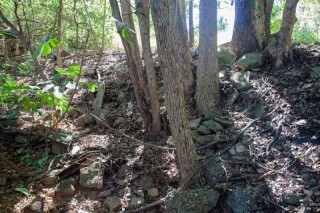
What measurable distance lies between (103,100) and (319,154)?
13.1ft

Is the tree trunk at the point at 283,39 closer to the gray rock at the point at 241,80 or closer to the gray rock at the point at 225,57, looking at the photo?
the gray rock at the point at 241,80

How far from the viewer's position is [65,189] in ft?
13.0

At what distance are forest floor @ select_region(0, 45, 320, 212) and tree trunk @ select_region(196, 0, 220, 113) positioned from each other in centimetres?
22

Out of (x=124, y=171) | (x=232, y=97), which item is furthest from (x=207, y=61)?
(x=124, y=171)

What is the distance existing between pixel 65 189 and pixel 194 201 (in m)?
1.85

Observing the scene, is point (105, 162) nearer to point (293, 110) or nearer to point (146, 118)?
point (146, 118)

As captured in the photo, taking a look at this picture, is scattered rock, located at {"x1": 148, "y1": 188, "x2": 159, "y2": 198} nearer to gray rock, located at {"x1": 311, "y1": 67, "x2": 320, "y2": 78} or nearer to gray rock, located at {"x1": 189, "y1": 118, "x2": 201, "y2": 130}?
gray rock, located at {"x1": 189, "y1": 118, "x2": 201, "y2": 130}

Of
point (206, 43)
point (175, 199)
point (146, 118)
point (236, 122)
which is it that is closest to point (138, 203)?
point (175, 199)

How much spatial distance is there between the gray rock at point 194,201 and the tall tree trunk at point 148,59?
5.22 ft

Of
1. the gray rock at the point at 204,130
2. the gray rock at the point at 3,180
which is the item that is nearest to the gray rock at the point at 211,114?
the gray rock at the point at 204,130

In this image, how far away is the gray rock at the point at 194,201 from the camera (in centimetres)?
308

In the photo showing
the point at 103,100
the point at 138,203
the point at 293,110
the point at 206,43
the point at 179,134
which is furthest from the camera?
the point at 103,100

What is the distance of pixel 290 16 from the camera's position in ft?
16.0

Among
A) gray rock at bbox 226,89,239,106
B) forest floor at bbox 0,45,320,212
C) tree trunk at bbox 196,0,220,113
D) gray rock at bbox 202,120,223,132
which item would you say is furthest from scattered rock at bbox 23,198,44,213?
gray rock at bbox 226,89,239,106
